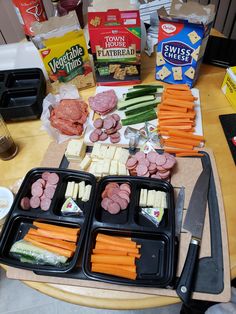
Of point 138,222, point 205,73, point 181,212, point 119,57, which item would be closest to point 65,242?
point 138,222

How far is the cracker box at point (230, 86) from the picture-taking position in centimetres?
99

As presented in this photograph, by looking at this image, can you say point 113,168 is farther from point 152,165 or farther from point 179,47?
point 179,47

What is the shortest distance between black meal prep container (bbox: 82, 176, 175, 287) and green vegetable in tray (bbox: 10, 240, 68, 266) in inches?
3.1

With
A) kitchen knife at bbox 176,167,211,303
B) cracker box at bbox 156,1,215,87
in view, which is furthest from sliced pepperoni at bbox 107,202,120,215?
cracker box at bbox 156,1,215,87

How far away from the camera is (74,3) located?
1.28 m

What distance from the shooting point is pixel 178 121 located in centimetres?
98

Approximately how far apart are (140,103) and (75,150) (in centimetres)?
36

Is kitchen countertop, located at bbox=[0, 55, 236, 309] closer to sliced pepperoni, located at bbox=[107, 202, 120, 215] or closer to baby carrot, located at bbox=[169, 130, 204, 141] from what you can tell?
baby carrot, located at bbox=[169, 130, 204, 141]

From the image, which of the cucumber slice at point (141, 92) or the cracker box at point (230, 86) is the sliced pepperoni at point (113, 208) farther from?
the cracker box at point (230, 86)

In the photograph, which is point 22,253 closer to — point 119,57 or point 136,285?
point 136,285

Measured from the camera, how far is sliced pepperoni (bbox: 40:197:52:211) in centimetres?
81

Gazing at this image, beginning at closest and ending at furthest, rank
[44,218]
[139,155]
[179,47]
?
[44,218] < [139,155] < [179,47]

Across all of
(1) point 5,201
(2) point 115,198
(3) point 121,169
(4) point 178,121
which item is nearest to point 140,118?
(4) point 178,121

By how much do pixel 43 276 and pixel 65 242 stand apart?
109mm
